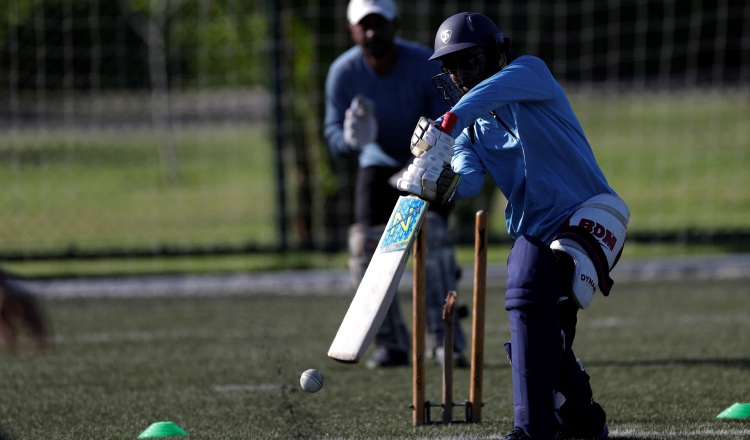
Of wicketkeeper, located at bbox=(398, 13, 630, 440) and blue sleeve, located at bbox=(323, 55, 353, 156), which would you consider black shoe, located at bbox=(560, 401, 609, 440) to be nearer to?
wicketkeeper, located at bbox=(398, 13, 630, 440)

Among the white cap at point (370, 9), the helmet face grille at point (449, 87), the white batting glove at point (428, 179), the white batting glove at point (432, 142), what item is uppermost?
the white cap at point (370, 9)

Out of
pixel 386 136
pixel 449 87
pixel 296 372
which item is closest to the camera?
pixel 449 87

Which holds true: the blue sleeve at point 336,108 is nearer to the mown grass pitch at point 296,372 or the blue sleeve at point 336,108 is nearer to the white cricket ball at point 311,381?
the mown grass pitch at point 296,372

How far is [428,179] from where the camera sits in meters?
4.16

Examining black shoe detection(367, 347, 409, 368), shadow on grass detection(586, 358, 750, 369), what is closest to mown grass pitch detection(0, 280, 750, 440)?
shadow on grass detection(586, 358, 750, 369)

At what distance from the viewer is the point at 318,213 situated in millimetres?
12438

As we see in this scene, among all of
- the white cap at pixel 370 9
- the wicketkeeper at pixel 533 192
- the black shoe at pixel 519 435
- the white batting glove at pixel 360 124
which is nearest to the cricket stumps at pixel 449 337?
the wicketkeeper at pixel 533 192

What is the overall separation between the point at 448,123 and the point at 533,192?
55 cm

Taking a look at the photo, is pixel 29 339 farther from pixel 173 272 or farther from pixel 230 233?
pixel 230 233

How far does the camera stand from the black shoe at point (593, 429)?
4738 millimetres

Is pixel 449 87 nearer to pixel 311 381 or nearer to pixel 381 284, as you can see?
pixel 381 284

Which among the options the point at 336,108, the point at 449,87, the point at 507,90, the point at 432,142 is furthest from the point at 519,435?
the point at 336,108

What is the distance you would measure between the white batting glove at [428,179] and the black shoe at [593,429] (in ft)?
3.85

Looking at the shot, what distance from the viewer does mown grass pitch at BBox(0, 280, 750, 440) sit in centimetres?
530
